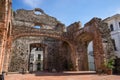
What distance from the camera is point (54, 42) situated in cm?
1939

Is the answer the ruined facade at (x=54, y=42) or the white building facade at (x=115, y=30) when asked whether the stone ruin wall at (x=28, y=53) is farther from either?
the white building facade at (x=115, y=30)

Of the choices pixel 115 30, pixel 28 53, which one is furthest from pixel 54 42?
pixel 115 30

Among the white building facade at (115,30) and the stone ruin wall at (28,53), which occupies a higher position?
the white building facade at (115,30)

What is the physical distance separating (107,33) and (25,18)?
13862 millimetres

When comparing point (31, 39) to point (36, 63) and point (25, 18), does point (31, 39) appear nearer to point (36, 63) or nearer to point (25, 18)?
point (25, 18)

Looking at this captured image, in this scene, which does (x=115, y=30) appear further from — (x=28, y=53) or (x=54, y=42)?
(x=28, y=53)

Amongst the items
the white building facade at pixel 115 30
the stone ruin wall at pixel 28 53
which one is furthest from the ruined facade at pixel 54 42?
the white building facade at pixel 115 30

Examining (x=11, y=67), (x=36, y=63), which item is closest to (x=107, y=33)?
(x=11, y=67)

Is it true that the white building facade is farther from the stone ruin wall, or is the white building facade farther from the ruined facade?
the stone ruin wall

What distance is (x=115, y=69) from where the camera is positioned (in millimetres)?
10609

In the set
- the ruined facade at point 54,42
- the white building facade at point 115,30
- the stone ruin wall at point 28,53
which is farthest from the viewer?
the white building facade at point 115,30

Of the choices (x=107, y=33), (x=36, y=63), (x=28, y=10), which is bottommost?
(x=36, y=63)

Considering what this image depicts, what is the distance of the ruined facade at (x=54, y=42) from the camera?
11328mm

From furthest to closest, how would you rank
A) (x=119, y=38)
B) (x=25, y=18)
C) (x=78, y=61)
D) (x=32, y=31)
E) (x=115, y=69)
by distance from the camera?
(x=25, y=18) < (x=119, y=38) < (x=78, y=61) < (x=32, y=31) < (x=115, y=69)
